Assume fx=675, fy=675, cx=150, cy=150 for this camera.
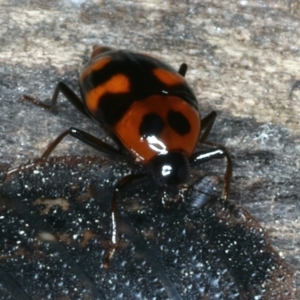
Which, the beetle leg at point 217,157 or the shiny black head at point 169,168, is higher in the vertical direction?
the beetle leg at point 217,157

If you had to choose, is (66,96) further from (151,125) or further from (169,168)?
(169,168)

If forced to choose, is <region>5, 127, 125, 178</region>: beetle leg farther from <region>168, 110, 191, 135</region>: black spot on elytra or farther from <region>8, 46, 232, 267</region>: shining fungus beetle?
<region>168, 110, 191, 135</region>: black spot on elytra

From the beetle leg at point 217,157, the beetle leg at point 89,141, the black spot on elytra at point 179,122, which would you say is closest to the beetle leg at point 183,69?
the black spot on elytra at point 179,122

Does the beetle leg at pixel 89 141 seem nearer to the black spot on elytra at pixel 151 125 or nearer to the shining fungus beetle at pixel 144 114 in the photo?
the shining fungus beetle at pixel 144 114

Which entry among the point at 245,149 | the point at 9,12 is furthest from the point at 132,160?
the point at 9,12

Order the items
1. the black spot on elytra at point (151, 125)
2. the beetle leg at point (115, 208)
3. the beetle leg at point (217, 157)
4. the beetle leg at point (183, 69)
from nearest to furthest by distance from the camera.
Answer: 1. the beetle leg at point (115, 208)
2. the beetle leg at point (217, 157)
3. the black spot on elytra at point (151, 125)
4. the beetle leg at point (183, 69)
